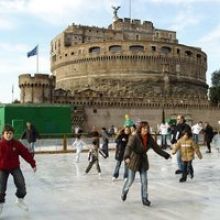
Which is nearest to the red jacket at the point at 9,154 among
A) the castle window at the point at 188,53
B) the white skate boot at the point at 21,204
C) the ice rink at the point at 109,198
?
the white skate boot at the point at 21,204

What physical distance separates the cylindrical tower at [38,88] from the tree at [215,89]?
2320 cm

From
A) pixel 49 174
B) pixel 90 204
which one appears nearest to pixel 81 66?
pixel 49 174

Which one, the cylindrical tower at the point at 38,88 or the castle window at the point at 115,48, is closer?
the cylindrical tower at the point at 38,88

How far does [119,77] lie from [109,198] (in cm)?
5787

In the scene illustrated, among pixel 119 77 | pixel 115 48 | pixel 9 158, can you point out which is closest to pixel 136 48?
pixel 115 48

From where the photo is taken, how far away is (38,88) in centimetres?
5419

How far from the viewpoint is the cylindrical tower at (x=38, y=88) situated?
176ft

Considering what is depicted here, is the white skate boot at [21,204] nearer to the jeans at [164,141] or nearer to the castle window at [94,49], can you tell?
the jeans at [164,141]

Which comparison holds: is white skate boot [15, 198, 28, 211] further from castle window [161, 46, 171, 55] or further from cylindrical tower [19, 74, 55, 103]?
castle window [161, 46, 171, 55]

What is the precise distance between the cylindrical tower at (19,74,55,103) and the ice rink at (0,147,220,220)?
4081 cm

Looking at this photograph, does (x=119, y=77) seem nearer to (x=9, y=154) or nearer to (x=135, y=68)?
(x=135, y=68)

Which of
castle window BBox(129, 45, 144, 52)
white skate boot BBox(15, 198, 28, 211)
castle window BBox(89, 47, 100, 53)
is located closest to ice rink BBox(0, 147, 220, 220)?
white skate boot BBox(15, 198, 28, 211)

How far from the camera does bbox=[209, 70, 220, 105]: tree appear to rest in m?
65.2

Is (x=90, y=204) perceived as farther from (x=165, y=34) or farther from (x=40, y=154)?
(x=165, y=34)
